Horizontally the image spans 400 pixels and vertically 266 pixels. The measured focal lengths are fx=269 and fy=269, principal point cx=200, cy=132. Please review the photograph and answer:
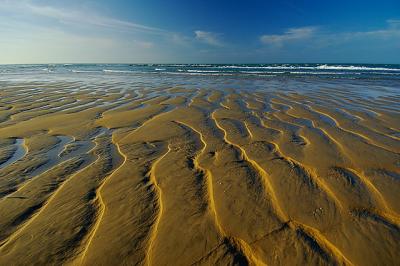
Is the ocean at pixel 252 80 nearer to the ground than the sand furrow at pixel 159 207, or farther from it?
nearer to the ground

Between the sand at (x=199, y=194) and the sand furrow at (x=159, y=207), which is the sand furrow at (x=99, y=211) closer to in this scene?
the sand at (x=199, y=194)

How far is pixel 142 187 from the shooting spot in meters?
3.05

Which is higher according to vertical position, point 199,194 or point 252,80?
point 199,194

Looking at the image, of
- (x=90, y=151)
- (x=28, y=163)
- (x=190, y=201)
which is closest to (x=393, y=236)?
(x=190, y=201)

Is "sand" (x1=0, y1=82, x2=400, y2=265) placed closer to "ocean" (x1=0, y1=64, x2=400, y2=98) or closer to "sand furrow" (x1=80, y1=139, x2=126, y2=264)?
"sand furrow" (x1=80, y1=139, x2=126, y2=264)

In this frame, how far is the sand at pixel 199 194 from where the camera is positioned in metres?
2.07

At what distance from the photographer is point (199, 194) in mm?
2896

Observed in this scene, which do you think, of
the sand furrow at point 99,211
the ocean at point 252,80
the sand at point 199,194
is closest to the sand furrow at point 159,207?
the sand at point 199,194

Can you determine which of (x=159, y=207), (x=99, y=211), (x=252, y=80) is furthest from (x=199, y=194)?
(x=252, y=80)

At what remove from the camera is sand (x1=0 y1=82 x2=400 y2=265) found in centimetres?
207

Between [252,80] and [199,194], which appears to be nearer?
[199,194]

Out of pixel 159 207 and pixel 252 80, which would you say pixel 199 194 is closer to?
pixel 159 207

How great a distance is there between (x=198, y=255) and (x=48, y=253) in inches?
44.9

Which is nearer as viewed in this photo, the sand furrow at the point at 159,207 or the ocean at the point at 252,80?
the sand furrow at the point at 159,207
